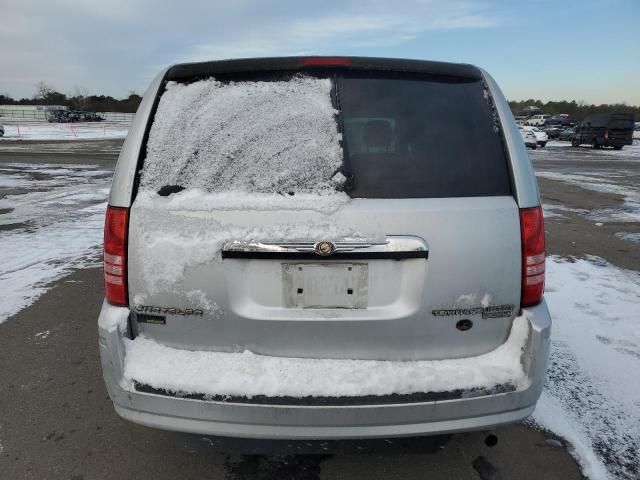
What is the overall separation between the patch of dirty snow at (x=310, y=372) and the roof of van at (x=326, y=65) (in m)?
1.16

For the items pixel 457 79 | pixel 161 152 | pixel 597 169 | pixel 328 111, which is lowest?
pixel 597 169

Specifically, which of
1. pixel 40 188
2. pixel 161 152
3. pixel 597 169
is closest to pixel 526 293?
pixel 161 152

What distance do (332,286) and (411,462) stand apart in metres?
1.12

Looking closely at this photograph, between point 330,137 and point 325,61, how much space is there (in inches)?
14.7

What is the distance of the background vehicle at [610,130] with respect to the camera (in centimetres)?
3162

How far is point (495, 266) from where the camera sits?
75.3 inches

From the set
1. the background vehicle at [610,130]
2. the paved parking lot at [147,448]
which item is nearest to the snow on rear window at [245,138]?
the paved parking lot at [147,448]

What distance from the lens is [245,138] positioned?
2.06 meters

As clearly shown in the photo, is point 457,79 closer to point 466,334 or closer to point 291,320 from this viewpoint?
point 466,334

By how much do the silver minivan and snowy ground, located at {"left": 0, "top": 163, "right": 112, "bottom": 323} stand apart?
3104mm

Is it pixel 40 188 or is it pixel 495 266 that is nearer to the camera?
pixel 495 266

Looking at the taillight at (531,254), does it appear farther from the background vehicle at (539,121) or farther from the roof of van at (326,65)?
the background vehicle at (539,121)

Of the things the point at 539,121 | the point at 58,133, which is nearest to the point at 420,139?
the point at 58,133

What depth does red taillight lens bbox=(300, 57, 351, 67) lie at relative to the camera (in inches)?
82.8
